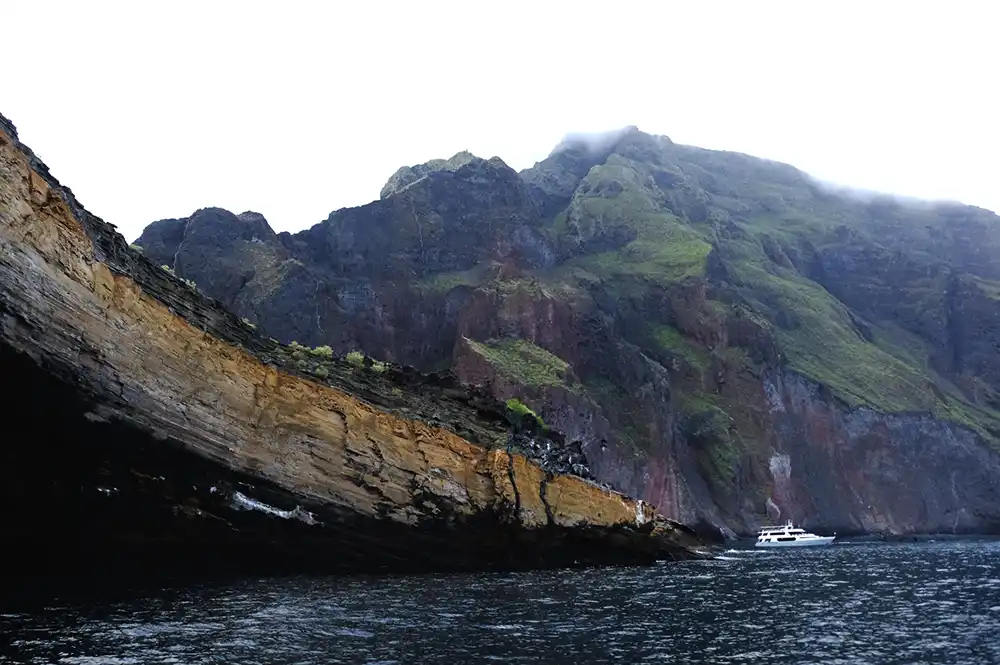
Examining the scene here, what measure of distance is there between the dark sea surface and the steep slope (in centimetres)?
6420

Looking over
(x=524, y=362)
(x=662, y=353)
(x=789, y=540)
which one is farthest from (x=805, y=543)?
(x=662, y=353)

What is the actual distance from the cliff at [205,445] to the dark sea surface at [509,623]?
3.02 metres

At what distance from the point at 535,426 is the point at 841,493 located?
86.5 metres

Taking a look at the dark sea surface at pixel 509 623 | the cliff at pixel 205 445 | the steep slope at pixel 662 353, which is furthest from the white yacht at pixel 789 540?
the dark sea surface at pixel 509 623

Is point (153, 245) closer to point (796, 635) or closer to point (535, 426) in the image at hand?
point (535, 426)

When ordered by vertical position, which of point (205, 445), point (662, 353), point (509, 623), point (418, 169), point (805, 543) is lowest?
point (805, 543)

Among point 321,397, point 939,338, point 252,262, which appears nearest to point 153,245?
point 252,262

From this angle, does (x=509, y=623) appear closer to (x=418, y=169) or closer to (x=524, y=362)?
(x=524, y=362)

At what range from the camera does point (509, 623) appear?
84.8 ft

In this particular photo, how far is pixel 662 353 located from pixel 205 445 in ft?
358

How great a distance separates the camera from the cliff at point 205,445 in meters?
29.4

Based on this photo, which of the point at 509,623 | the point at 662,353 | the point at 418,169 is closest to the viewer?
the point at 509,623

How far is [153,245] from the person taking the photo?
11775cm

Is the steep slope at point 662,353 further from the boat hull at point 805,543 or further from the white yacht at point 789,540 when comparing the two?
the boat hull at point 805,543
